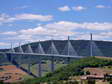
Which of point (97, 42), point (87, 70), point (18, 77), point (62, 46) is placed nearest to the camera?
point (87, 70)

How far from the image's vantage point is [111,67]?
2126 inches

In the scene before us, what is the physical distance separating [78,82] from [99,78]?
184 inches

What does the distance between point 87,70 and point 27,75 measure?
23122 mm

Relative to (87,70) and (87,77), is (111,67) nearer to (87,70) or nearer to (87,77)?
(87,70)

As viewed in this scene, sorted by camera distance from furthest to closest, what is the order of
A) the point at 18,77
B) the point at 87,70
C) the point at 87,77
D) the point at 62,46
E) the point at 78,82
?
1. the point at 62,46
2. the point at 18,77
3. the point at 87,70
4. the point at 87,77
5. the point at 78,82

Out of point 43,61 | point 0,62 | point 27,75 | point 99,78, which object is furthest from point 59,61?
point 99,78

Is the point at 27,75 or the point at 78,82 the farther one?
the point at 27,75

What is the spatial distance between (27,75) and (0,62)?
79.6 ft

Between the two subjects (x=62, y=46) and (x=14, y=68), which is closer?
(x=14, y=68)

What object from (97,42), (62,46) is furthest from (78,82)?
(62,46)

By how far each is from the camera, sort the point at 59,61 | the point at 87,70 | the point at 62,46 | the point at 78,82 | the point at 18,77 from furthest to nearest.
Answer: the point at 62,46, the point at 59,61, the point at 18,77, the point at 87,70, the point at 78,82

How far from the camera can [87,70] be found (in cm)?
5281

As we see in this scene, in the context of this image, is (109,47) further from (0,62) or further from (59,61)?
(0,62)

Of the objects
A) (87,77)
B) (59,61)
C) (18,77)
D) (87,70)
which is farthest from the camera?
(59,61)
